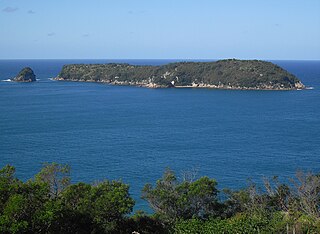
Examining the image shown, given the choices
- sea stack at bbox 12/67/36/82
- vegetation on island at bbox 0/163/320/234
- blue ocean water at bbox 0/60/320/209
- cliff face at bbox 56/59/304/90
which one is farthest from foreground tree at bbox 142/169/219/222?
sea stack at bbox 12/67/36/82

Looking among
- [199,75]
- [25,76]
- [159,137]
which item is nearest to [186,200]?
[159,137]

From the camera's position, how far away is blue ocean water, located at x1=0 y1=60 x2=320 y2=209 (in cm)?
3503

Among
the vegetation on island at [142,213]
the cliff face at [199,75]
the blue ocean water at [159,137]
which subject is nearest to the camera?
the vegetation on island at [142,213]

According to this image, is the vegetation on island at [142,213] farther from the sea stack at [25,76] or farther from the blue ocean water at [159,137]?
the sea stack at [25,76]

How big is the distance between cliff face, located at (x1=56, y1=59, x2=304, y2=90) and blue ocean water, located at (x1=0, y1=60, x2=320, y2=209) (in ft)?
76.6

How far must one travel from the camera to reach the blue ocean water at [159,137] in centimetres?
3503

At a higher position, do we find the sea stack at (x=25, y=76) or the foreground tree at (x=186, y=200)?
the foreground tree at (x=186, y=200)

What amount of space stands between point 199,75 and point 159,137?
69993 millimetres

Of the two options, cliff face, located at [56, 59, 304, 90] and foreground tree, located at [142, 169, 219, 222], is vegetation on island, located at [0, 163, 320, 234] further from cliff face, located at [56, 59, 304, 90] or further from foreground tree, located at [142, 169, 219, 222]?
cliff face, located at [56, 59, 304, 90]

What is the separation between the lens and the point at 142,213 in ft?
63.0

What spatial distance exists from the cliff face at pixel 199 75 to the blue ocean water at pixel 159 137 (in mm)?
23342

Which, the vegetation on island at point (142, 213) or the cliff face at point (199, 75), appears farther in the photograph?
the cliff face at point (199, 75)

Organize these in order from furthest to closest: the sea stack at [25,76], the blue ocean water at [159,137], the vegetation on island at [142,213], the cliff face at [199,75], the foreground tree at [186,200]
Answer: the sea stack at [25,76] < the cliff face at [199,75] < the blue ocean water at [159,137] < the foreground tree at [186,200] < the vegetation on island at [142,213]

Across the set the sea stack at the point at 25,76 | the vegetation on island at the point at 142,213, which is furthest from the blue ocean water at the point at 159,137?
the sea stack at the point at 25,76
